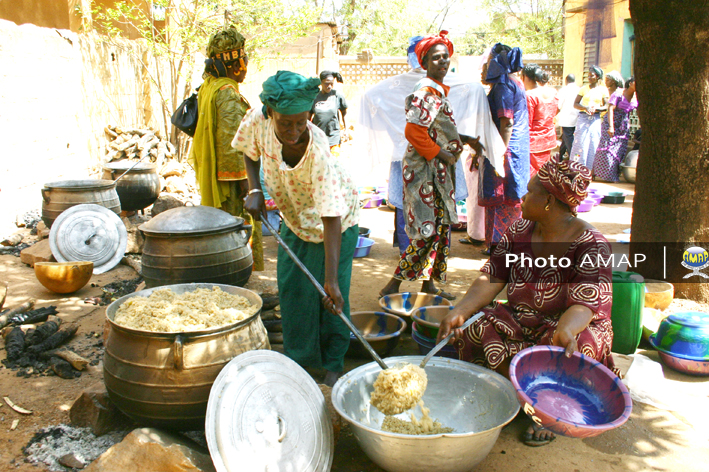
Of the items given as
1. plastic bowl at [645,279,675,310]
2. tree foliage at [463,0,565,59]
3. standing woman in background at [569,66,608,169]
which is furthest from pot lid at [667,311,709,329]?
tree foliage at [463,0,565,59]

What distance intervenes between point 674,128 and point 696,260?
3.52 ft

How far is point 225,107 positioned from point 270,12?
7.78 metres

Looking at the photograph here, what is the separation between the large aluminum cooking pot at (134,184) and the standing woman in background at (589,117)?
7.49m

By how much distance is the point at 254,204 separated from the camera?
3066 mm

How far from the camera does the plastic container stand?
11.5ft

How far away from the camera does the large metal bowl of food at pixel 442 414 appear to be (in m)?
2.19

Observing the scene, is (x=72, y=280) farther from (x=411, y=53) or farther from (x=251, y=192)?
(x=411, y=53)

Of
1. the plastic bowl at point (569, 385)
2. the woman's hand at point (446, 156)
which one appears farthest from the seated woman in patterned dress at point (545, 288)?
the woman's hand at point (446, 156)

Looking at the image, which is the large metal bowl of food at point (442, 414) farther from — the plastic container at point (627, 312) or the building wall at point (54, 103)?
the building wall at point (54, 103)

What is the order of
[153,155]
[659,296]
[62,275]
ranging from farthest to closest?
[153,155] → [62,275] → [659,296]

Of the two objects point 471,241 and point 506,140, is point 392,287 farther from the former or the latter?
point 471,241

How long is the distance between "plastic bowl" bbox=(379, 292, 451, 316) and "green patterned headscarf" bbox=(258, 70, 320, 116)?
2170 millimetres

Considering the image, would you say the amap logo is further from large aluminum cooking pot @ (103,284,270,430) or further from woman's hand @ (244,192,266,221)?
large aluminum cooking pot @ (103,284,270,430)

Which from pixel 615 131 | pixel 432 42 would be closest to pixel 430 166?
pixel 432 42
